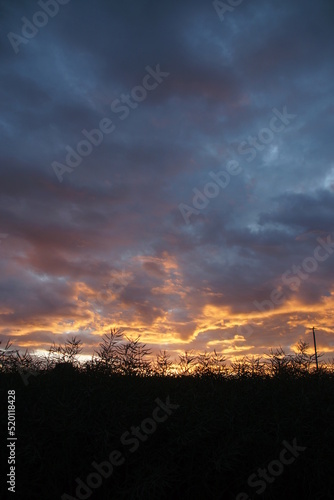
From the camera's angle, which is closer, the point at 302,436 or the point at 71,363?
the point at 302,436

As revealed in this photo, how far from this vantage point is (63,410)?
12.0 ft

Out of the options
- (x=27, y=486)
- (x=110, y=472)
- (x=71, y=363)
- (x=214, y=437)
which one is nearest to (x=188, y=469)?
(x=214, y=437)

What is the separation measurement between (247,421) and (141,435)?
3.36 feet

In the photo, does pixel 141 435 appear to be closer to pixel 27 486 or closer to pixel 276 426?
pixel 27 486

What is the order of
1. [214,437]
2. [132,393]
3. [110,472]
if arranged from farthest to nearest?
[132,393]
[214,437]
[110,472]
